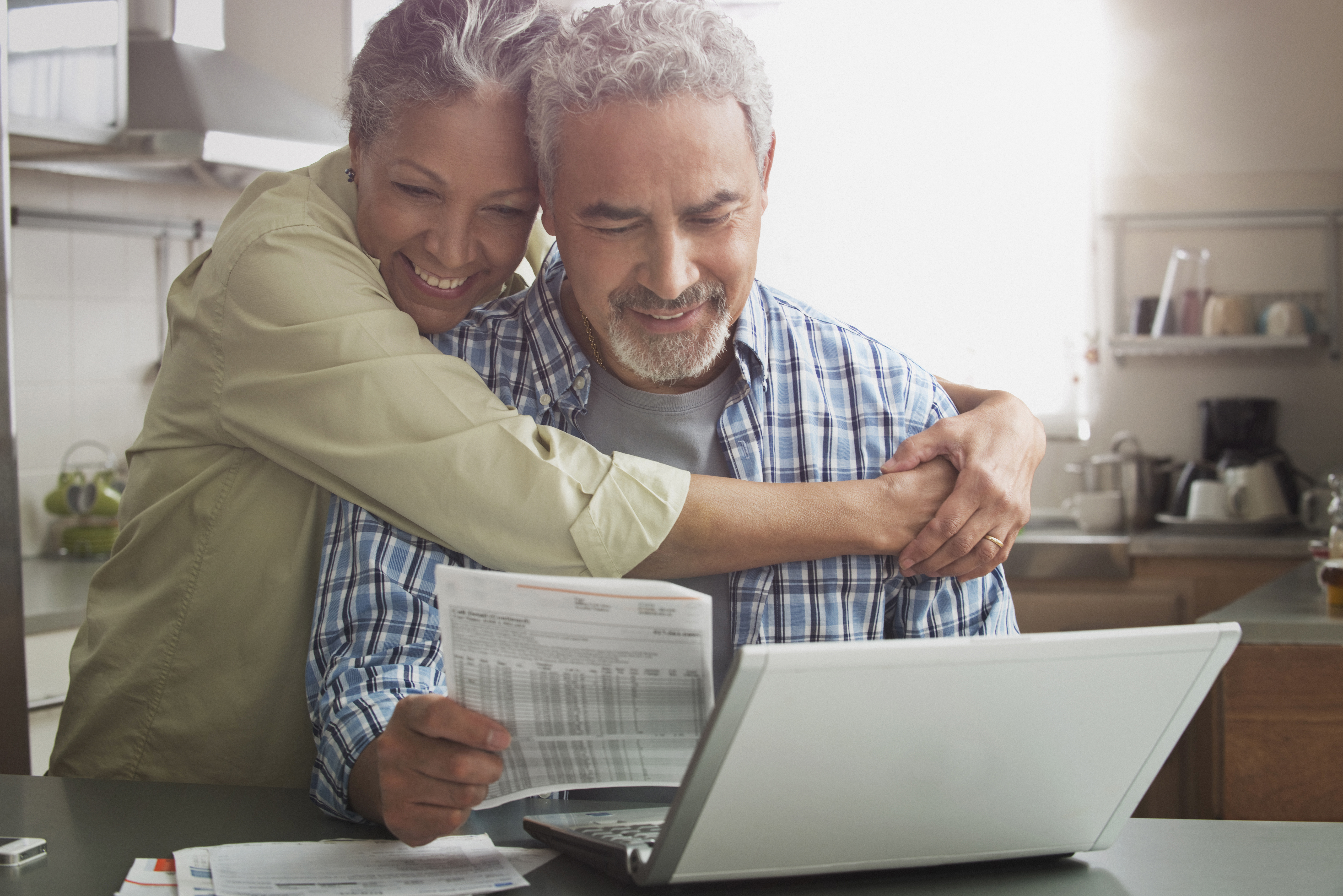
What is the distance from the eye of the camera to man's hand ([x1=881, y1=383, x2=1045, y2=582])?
1130 mm

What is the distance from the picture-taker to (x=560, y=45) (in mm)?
1181

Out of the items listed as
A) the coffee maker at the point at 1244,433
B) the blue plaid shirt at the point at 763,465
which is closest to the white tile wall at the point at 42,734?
the blue plaid shirt at the point at 763,465

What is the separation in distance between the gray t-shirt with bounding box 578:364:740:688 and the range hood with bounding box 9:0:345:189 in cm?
187

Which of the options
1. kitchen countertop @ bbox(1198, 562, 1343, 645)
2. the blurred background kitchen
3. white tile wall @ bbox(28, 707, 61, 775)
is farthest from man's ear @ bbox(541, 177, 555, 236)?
the blurred background kitchen

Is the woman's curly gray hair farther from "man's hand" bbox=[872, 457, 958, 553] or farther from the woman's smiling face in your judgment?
"man's hand" bbox=[872, 457, 958, 553]

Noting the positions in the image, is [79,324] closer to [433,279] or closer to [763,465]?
[433,279]

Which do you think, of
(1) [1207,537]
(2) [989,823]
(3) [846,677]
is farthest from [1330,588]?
(3) [846,677]

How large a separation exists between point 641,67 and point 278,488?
1.91ft

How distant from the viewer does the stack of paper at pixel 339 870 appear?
2.61 feet

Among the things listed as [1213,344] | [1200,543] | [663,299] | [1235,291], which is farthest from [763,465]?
[1235,291]

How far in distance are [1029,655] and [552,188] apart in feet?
2.35

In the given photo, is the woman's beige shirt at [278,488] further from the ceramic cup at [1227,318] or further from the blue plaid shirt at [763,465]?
the ceramic cup at [1227,318]

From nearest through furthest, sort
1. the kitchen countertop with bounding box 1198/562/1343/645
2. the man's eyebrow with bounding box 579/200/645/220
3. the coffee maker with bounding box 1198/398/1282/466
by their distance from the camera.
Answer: the man's eyebrow with bounding box 579/200/645/220 → the kitchen countertop with bounding box 1198/562/1343/645 → the coffee maker with bounding box 1198/398/1282/466

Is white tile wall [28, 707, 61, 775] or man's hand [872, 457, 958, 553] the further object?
white tile wall [28, 707, 61, 775]
